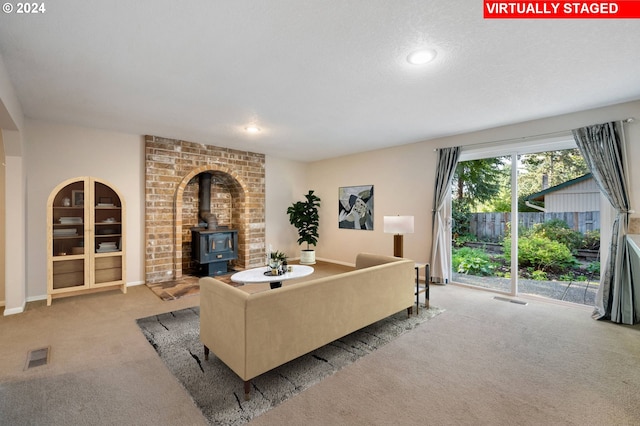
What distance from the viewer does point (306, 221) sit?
22.2 ft

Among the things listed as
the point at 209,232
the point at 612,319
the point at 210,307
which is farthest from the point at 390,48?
the point at 209,232

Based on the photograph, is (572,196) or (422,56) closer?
(422,56)

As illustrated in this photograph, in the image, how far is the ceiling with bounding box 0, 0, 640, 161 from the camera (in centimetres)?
187

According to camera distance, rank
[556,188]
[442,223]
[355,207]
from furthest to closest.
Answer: [355,207]
[442,223]
[556,188]

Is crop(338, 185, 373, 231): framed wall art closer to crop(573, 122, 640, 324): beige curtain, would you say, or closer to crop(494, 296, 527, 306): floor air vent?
crop(494, 296, 527, 306): floor air vent

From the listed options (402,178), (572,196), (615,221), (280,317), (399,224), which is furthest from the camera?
(402,178)

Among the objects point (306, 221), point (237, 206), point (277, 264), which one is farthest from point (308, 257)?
point (277, 264)

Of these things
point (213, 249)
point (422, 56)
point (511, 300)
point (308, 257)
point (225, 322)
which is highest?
point (422, 56)

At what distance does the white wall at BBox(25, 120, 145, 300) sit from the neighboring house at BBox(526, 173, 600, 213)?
6.33 metres

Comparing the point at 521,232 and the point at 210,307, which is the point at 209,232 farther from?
the point at 521,232

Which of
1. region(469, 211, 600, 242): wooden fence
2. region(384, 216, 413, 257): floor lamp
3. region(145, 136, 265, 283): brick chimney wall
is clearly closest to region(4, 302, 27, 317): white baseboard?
region(145, 136, 265, 283): brick chimney wall

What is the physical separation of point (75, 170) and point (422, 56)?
5.02 meters

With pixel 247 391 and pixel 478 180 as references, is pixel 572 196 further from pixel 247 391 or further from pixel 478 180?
pixel 247 391

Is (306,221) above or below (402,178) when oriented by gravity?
below
